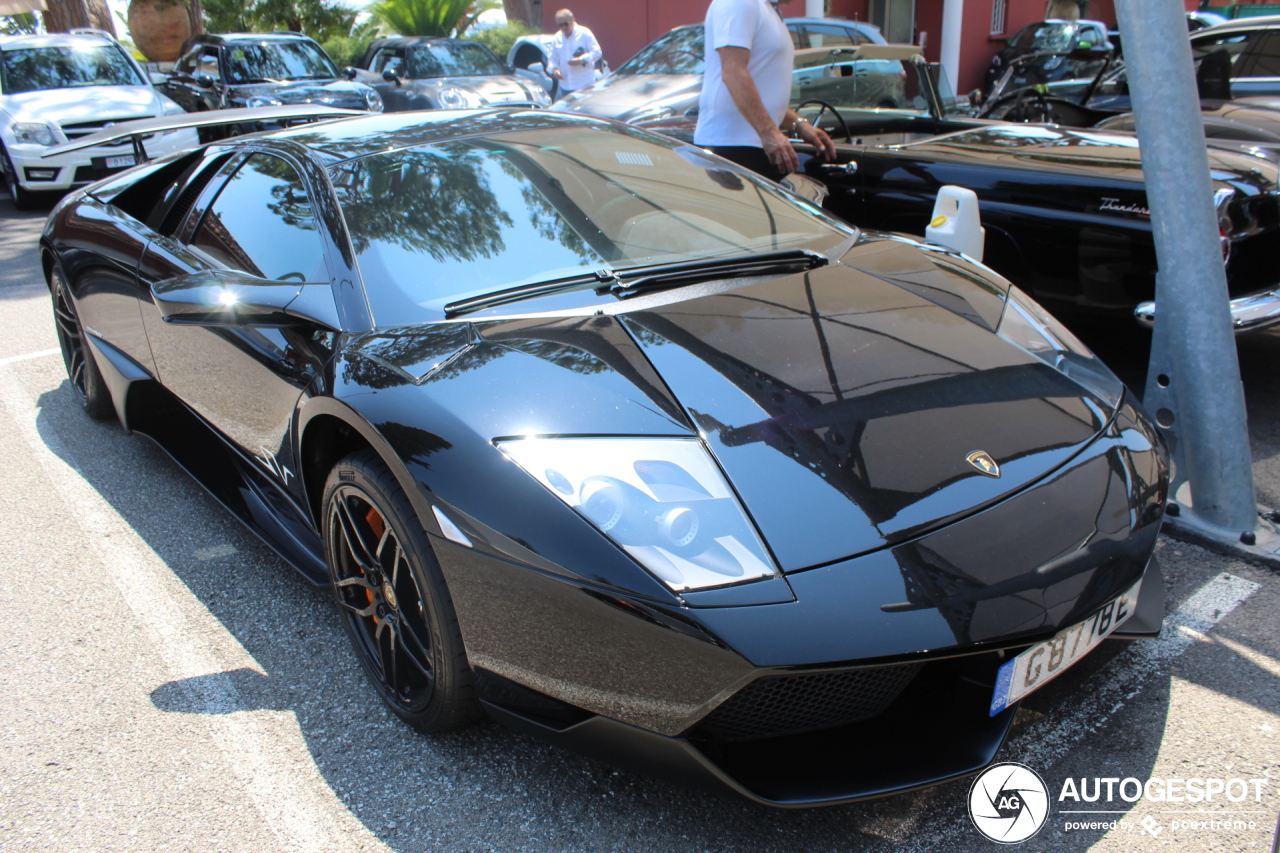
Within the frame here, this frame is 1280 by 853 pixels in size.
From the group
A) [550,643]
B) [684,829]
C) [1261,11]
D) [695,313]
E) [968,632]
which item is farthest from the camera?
[1261,11]

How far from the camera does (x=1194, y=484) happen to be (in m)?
2.68

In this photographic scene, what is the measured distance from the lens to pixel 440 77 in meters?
12.0

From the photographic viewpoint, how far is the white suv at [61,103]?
875cm

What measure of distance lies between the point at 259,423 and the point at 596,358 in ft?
3.38

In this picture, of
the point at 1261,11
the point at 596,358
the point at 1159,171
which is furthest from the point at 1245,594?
the point at 1261,11

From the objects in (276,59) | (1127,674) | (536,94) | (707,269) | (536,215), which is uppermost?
(276,59)

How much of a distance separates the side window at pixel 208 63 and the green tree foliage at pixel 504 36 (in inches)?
310

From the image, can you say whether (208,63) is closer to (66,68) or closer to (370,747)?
(66,68)

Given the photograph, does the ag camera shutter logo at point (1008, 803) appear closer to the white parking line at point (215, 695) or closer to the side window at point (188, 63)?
the white parking line at point (215, 695)

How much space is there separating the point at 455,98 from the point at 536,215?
969cm

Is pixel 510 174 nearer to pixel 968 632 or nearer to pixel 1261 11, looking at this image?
pixel 968 632

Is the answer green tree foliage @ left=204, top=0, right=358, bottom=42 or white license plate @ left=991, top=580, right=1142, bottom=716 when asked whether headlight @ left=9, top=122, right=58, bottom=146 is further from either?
green tree foliage @ left=204, top=0, right=358, bottom=42

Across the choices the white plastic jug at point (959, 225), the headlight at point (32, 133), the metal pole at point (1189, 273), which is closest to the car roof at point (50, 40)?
the headlight at point (32, 133)

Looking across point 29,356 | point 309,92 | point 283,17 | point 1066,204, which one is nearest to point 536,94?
point 309,92
